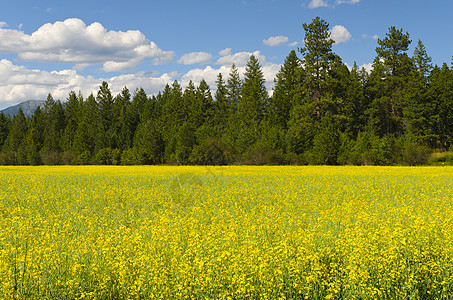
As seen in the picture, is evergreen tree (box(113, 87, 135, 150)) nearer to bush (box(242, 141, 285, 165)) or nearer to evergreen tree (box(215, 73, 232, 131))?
evergreen tree (box(215, 73, 232, 131))

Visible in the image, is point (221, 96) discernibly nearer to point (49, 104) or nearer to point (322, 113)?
point (322, 113)

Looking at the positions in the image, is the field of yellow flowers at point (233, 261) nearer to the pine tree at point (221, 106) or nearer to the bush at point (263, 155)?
the bush at point (263, 155)

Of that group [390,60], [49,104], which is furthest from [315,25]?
[49,104]

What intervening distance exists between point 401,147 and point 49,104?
98.7 metres

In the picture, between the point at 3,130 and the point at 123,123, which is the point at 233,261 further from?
the point at 3,130

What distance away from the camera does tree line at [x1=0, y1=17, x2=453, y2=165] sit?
158 ft

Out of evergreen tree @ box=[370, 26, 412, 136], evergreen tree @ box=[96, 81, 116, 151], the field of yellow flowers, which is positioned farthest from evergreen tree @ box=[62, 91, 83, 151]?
the field of yellow flowers

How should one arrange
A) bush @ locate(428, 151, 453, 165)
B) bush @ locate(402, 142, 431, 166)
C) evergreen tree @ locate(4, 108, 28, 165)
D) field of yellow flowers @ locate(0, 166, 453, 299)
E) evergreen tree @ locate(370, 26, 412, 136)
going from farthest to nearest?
1. evergreen tree @ locate(4, 108, 28, 165)
2. evergreen tree @ locate(370, 26, 412, 136)
3. bush @ locate(428, 151, 453, 165)
4. bush @ locate(402, 142, 431, 166)
5. field of yellow flowers @ locate(0, 166, 453, 299)

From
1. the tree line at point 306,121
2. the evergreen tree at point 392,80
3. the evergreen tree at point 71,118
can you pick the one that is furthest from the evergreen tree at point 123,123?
the evergreen tree at point 392,80

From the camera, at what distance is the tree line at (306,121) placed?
4822 centimetres

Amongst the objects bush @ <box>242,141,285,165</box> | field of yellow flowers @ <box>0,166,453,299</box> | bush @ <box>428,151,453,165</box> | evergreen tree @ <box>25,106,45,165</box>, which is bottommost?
field of yellow flowers @ <box>0,166,453,299</box>

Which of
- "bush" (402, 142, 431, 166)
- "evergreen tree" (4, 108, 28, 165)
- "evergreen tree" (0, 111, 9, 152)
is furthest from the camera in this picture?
"evergreen tree" (0, 111, 9, 152)

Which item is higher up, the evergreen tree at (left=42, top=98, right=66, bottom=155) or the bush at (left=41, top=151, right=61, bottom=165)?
the evergreen tree at (left=42, top=98, right=66, bottom=155)

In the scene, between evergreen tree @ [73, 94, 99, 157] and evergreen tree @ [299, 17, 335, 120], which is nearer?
evergreen tree @ [299, 17, 335, 120]
